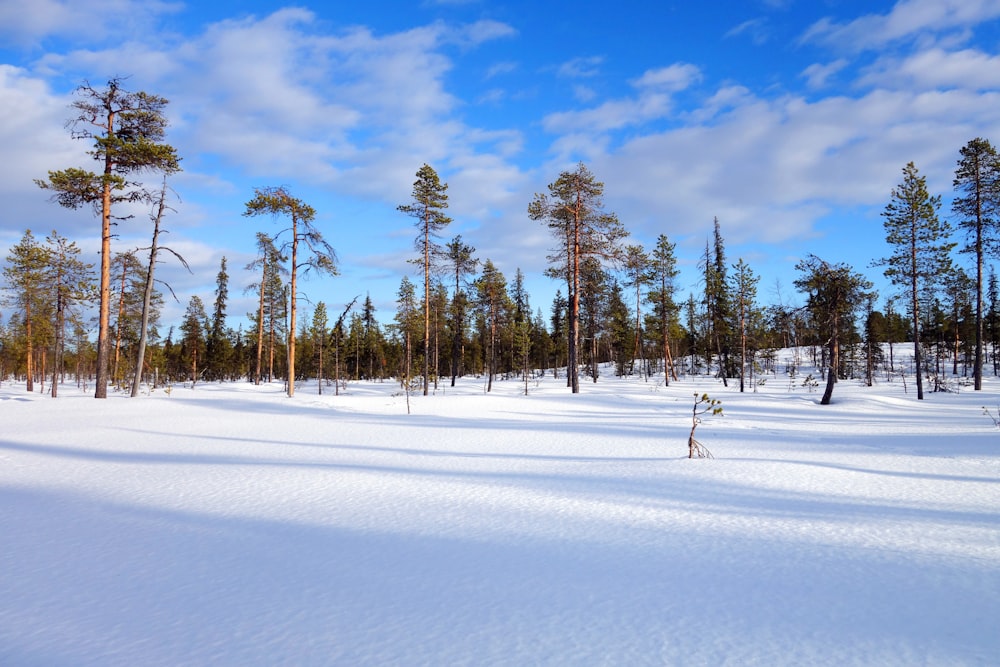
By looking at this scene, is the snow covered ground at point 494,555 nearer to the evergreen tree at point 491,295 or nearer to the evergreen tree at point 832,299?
the evergreen tree at point 832,299

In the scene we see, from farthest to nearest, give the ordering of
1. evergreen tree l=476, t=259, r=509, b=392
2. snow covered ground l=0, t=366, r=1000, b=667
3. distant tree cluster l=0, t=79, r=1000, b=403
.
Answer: evergreen tree l=476, t=259, r=509, b=392, distant tree cluster l=0, t=79, r=1000, b=403, snow covered ground l=0, t=366, r=1000, b=667

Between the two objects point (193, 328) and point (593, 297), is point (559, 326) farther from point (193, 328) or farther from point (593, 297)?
point (193, 328)

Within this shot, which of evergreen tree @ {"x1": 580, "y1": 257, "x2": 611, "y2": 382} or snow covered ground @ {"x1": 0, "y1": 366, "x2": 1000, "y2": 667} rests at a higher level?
evergreen tree @ {"x1": 580, "y1": 257, "x2": 611, "y2": 382}

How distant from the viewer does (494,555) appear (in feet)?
13.7

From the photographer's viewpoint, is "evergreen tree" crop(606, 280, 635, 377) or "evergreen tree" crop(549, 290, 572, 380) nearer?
"evergreen tree" crop(606, 280, 635, 377)

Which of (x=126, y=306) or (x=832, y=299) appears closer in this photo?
(x=832, y=299)

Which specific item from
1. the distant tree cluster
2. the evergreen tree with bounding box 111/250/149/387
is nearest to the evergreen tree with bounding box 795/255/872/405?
the distant tree cluster

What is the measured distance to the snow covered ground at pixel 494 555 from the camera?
2.78 m

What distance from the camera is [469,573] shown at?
3770 millimetres

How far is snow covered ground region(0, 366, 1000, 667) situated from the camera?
9.11 ft

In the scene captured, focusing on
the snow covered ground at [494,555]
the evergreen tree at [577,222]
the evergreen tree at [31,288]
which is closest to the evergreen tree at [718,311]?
the evergreen tree at [577,222]

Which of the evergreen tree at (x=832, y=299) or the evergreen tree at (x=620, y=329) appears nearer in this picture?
the evergreen tree at (x=832, y=299)

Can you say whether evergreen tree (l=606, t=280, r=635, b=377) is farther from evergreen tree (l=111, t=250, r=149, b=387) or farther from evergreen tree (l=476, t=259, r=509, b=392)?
evergreen tree (l=111, t=250, r=149, b=387)

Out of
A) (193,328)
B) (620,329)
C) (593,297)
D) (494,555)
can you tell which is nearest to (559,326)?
(620,329)
